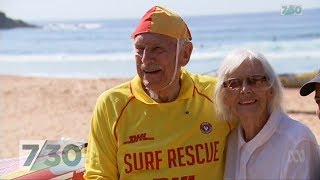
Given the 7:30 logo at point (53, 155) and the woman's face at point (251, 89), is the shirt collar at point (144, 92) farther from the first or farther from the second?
the 7:30 logo at point (53, 155)

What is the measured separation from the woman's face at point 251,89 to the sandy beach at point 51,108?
15.8ft

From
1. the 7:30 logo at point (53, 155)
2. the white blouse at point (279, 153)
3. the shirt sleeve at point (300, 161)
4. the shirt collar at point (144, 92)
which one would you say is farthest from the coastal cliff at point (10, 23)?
the shirt sleeve at point (300, 161)

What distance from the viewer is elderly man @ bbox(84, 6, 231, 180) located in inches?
94.0

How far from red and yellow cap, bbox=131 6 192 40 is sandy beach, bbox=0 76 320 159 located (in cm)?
481

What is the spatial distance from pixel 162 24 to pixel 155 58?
0.49 feet

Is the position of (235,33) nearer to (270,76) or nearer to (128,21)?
(128,21)

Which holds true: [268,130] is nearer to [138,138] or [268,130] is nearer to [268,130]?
[268,130]

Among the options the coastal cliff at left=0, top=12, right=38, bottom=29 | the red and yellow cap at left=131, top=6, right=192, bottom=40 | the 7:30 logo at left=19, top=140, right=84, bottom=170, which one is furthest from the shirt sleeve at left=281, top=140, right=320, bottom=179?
the coastal cliff at left=0, top=12, right=38, bottom=29

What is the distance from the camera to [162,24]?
93.0 inches

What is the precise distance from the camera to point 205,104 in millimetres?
2488

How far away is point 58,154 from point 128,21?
36340 mm

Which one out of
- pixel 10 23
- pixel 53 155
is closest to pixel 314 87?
pixel 53 155

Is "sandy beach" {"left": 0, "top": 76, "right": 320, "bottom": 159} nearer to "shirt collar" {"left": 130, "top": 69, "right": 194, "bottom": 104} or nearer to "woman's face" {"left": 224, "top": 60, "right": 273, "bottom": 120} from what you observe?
"shirt collar" {"left": 130, "top": 69, "right": 194, "bottom": 104}

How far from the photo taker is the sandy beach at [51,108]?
28.3 ft
